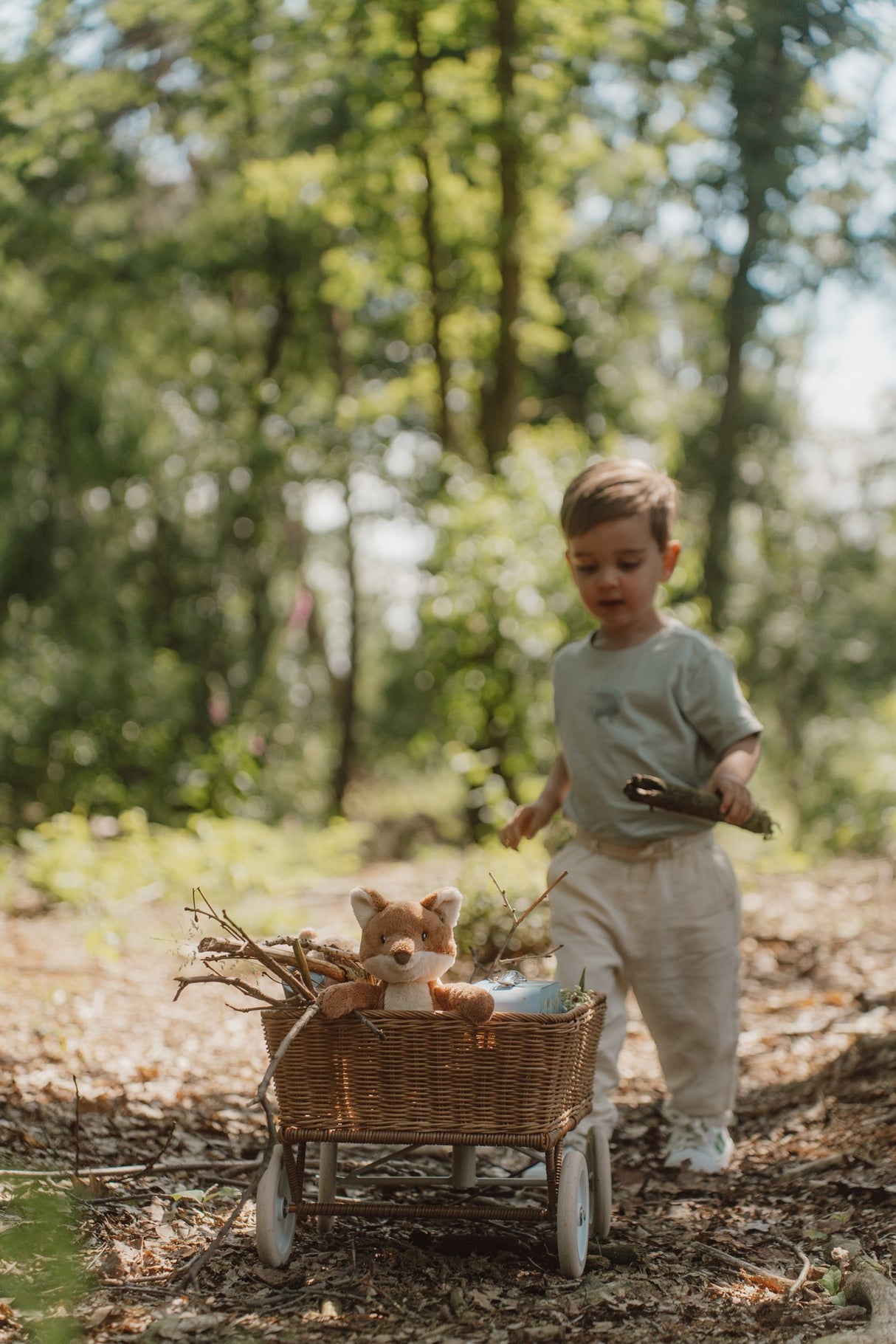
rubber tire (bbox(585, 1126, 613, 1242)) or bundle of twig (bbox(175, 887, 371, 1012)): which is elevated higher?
bundle of twig (bbox(175, 887, 371, 1012))

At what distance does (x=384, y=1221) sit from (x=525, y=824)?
1.09 metres

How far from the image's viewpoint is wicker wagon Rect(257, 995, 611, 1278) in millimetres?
2457

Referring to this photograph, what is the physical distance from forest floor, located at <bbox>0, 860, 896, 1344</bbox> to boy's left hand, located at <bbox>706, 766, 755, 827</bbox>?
37.5 inches

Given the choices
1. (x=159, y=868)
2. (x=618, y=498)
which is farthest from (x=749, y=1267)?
(x=159, y=868)

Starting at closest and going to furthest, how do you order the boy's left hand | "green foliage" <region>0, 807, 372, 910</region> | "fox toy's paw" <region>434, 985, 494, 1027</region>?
"fox toy's paw" <region>434, 985, 494, 1027</region> < the boy's left hand < "green foliage" <region>0, 807, 372, 910</region>

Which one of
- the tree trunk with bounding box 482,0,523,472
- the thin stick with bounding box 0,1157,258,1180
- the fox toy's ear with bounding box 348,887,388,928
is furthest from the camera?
the tree trunk with bounding box 482,0,523,472

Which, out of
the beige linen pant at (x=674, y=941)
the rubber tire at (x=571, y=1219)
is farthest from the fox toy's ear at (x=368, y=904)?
the beige linen pant at (x=674, y=941)

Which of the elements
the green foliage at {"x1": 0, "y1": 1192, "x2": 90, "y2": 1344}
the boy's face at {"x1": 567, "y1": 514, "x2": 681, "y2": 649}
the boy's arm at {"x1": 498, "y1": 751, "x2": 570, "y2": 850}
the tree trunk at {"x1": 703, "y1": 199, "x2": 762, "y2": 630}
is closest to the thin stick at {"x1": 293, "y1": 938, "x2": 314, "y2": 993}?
the green foliage at {"x1": 0, "y1": 1192, "x2": 90, "y2": 1344}

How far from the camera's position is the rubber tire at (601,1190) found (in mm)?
2836

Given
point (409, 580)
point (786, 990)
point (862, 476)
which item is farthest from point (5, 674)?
point (862, 476)

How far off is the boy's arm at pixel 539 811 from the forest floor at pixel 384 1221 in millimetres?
939

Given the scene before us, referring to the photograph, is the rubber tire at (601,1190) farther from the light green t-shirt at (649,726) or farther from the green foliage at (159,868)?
the green foliage at (159,868)

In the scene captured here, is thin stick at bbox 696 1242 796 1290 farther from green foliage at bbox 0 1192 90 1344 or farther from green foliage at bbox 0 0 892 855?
green foliage at bbox 0 0 892 855

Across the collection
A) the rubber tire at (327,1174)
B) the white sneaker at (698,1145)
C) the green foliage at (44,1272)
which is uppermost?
the green foliage at (44,1272)
